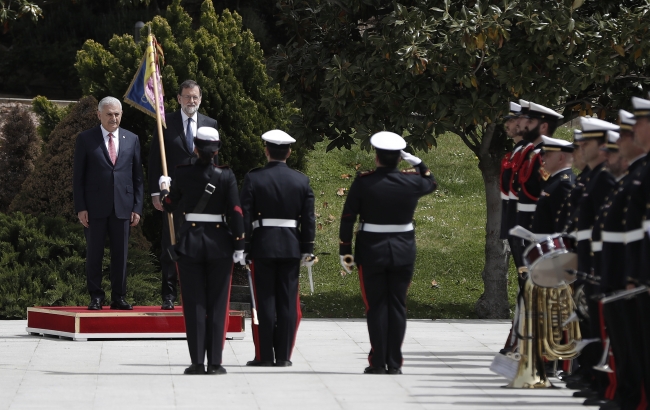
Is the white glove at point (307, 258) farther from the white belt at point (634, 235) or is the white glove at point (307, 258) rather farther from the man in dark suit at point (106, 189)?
the white belt at point (634, 235)

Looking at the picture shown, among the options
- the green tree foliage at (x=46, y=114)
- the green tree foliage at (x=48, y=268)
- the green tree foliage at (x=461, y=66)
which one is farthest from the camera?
the green tree foliage at (x=46, y=114)

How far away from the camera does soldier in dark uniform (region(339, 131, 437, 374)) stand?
9.16 meters

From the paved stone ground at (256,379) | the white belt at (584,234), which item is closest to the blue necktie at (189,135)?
the paved stone ground at (256,379)

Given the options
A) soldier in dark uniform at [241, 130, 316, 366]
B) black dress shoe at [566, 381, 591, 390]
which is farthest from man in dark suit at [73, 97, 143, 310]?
black dress shoe at [566, 381, 591, 390]

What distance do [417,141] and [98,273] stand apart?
3.83 metres

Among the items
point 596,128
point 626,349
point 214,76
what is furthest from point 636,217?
point 214,76

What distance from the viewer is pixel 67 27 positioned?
2909 centimetres

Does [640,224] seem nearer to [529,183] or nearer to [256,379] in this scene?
[529,183]

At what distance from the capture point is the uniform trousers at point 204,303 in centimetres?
915

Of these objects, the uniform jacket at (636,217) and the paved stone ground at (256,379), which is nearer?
the uniform jacket at (636,217)

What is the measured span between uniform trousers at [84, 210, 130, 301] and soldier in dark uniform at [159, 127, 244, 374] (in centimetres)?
238

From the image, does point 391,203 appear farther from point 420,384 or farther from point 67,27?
point 67,27

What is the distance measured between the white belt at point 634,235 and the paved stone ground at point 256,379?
1.41 metres

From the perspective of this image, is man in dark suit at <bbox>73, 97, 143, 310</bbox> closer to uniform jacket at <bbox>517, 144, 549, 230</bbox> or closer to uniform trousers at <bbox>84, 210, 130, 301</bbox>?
uniform trousers at <bbox>84, 210, 130, 301</bbox>
